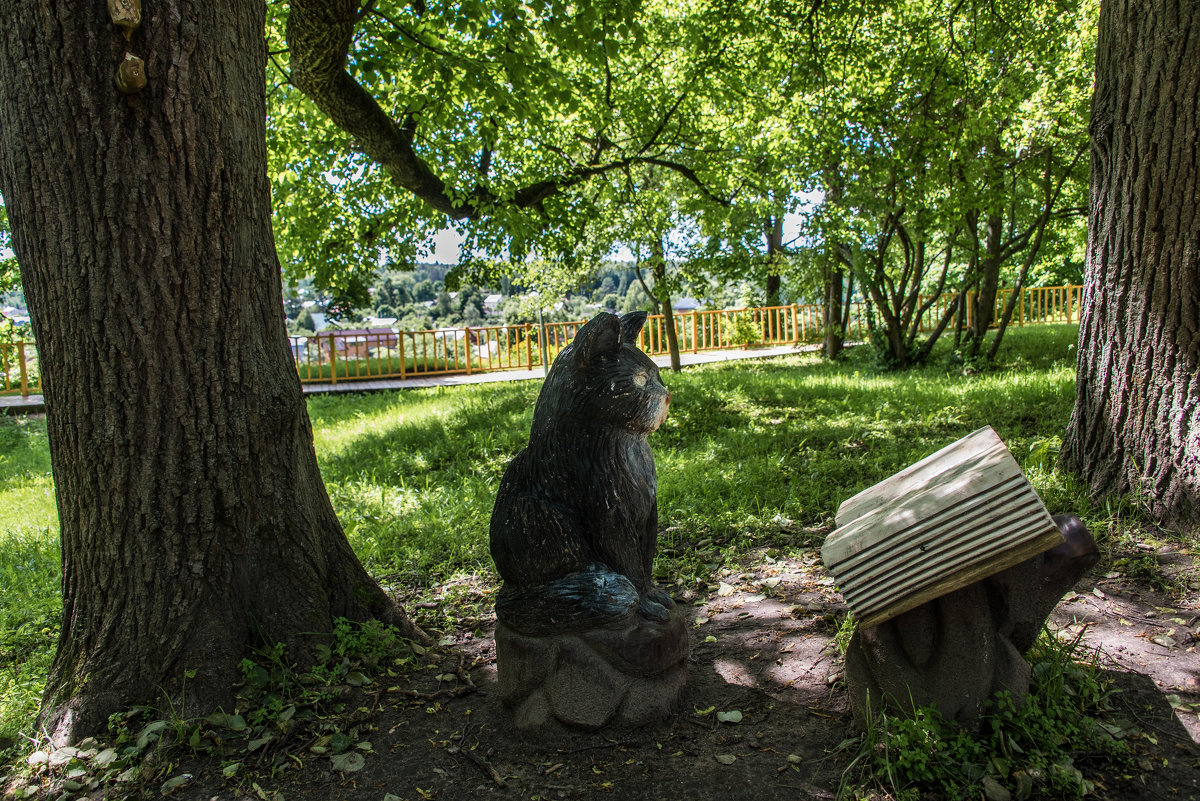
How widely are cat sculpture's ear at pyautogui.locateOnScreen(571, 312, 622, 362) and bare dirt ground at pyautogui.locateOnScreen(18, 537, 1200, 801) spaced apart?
147cm

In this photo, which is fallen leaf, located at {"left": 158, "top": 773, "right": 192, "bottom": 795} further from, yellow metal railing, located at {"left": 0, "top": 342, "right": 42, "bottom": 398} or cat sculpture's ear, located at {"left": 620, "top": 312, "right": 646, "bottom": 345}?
yellow metal railing, located at {"left": 0, "top": 342, "right": 42, "bottom": 398}

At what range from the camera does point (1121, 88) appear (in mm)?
4027

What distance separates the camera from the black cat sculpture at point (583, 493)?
2656 mm

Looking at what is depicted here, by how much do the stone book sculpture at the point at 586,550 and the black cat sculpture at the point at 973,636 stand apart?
817mm

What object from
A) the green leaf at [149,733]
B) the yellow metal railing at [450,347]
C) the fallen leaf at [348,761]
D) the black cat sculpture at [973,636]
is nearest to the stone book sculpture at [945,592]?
the black cat sculpture at [973,636]

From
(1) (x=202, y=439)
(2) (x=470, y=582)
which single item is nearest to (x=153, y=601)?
(1) (x=202, y=439)

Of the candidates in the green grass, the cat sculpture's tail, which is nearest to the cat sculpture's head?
the cat sculpture's tail

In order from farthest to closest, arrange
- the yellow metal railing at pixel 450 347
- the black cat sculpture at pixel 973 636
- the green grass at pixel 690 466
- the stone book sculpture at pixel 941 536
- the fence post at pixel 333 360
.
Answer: the fence post at pixel 333 360
the yellow metal railing at pixel 450 347
the green grass at pixel 690 466
the black cat sculpture at pixel 973 636
the stone book sculpture at pixel 941 536

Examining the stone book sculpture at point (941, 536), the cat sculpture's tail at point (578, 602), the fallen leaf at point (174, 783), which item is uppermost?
the stone book sculpture at point (941, 536)

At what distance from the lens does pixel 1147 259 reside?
3961mm

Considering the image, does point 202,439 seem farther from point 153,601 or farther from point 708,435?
point 708,435

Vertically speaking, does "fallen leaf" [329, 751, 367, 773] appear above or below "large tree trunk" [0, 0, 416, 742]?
below

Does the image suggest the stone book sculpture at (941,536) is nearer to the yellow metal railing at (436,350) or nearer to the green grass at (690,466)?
the green grass at (690,466)

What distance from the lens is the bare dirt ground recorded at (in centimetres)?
242
